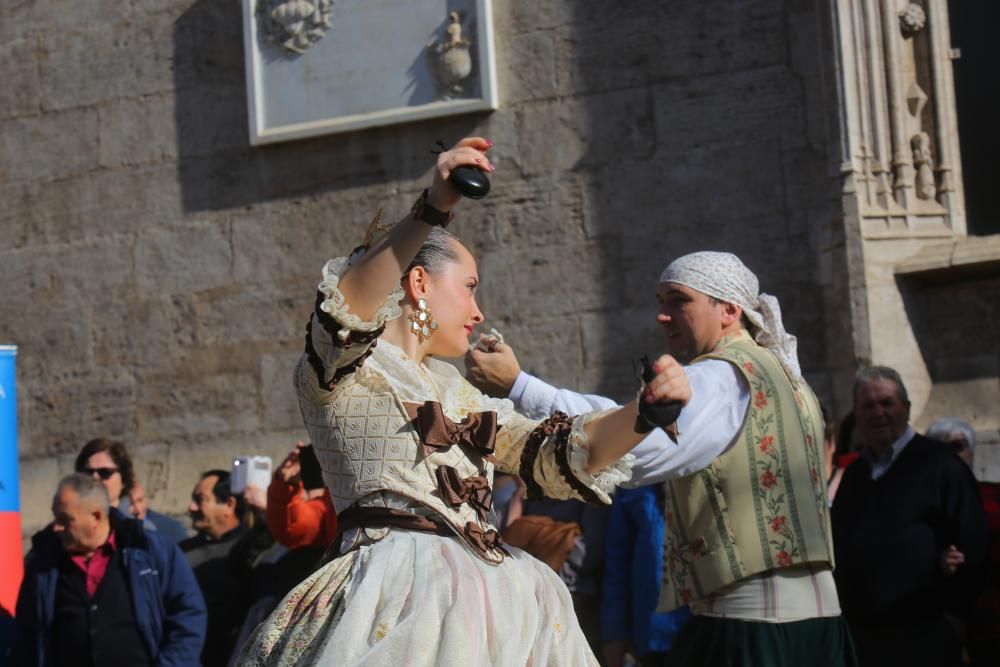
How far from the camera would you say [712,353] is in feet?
12.3

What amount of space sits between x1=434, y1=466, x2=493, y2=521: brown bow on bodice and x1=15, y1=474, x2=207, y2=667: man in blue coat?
283 centimetres

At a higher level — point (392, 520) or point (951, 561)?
point (392, 520)

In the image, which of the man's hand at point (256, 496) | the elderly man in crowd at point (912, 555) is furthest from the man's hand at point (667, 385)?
the man's hand at point (256, 496)

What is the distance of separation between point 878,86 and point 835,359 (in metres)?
1.20

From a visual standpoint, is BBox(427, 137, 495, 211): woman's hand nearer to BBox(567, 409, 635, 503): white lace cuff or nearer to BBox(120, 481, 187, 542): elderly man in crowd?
BBox(567, 409, 635, 503): white lace cuff

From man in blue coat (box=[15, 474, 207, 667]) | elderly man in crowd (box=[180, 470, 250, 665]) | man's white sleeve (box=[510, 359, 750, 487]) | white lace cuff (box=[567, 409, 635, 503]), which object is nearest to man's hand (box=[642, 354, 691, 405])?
white lace cuff (box=[567, 409, 635, 503])

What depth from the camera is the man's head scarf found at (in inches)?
153

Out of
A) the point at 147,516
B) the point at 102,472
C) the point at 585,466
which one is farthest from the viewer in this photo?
the point at 147,516

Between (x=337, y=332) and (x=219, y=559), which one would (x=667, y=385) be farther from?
(x=219, y=559)

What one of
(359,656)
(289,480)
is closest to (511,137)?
(289,480)

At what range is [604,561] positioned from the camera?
556 centimetres

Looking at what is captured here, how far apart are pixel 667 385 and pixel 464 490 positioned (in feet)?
1.64

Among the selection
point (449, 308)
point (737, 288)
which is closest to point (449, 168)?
point (449, 308)

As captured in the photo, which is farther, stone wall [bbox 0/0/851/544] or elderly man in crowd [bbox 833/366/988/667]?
stone wall [bbox 0/0/851/544]
